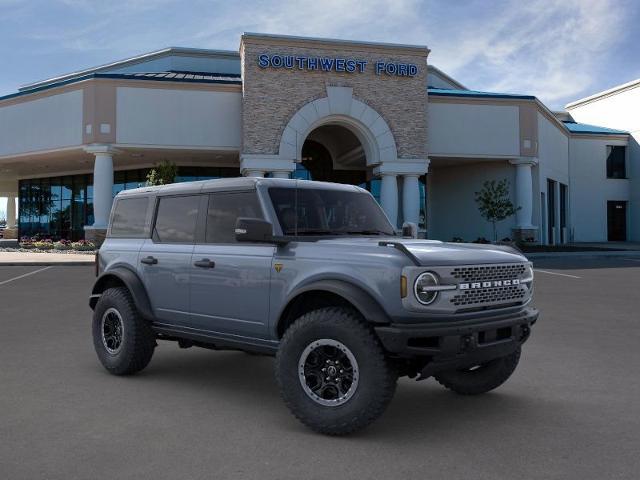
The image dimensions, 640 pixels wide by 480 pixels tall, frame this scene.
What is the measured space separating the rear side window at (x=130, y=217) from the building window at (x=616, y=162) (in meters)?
45.4

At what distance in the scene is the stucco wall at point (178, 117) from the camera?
30.2 metres

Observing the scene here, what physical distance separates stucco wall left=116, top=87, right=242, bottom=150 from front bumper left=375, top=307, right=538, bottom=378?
90.5 ft

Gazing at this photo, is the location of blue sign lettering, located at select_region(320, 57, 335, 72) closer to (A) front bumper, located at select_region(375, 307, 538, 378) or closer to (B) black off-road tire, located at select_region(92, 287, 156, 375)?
(B) black off-road tire, located at select_region(92, 287, 156, 375)

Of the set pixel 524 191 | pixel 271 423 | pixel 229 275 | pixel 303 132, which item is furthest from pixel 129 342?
pixel 524 191

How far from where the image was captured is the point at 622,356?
7266 mm

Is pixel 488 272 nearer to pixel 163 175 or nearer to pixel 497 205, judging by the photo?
pixel 163 175

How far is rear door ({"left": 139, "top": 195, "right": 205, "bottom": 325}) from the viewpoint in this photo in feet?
19.2

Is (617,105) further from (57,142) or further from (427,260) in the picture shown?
(427,260)

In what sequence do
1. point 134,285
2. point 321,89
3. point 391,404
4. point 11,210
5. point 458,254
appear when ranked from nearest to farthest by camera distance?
1. point 458,254
2. point 391,404
3. point 134,285
4. point 321,89
5. point 11,210

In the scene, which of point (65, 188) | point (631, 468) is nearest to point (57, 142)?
point (65, 188)

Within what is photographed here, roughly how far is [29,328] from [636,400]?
816 centimetres

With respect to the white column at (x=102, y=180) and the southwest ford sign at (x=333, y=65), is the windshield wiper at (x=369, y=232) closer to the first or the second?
the southwest ford sign at (x=333, y=65)

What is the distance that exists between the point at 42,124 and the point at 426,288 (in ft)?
108

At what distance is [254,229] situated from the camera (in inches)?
187
